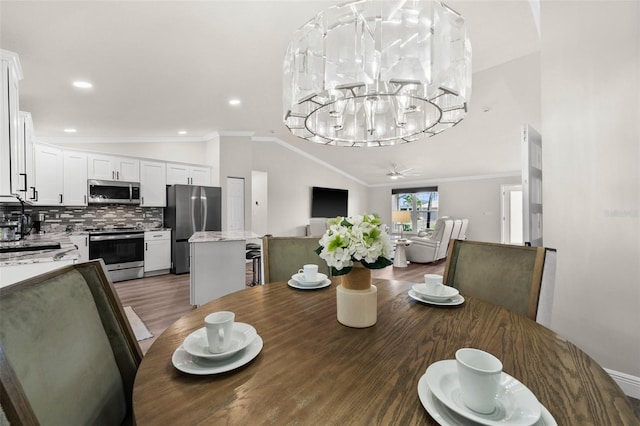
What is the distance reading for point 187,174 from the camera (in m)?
5.07

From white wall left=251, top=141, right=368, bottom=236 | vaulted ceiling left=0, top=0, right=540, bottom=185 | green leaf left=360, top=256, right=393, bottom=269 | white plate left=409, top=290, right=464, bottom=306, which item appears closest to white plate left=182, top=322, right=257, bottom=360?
green leaf left=360, top=256, right=393, bottom=269

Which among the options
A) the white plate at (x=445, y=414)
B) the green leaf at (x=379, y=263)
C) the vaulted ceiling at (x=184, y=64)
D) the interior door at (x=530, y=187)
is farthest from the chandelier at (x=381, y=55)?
the interior door at (x=530, y=187)

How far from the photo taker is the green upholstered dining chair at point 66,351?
50 centimetres

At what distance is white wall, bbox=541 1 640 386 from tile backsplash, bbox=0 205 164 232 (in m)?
5.75

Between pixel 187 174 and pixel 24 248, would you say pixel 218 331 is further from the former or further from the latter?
pixel 187 174

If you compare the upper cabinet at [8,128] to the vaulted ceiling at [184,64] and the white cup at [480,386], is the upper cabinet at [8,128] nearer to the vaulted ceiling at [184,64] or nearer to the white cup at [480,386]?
the vaulted ceiling at [184,64]

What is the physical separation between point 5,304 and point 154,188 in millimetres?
4849

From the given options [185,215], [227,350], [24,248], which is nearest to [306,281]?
[227,350]

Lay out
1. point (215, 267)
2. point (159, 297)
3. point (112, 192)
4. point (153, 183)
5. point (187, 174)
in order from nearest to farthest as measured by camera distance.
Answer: point (215, 267) → point (159, 297) → point (112, 192) → point (153, 183) → point (187, 174)

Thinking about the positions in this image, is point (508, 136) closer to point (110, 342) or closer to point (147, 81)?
point (147, 81)

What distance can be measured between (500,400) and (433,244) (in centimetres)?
564

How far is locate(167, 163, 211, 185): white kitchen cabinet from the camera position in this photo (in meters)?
4.91

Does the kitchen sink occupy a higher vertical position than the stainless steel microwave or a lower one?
lower

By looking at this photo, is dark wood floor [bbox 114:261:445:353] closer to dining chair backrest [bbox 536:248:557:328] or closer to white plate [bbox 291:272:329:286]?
white plate [bbox 291:272:329:286]
